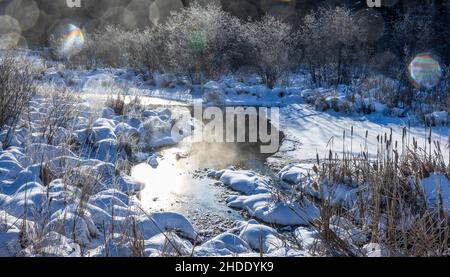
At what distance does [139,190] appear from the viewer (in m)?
4.63

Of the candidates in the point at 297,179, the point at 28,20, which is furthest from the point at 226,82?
the point at 28,20

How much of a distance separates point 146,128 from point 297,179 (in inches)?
125

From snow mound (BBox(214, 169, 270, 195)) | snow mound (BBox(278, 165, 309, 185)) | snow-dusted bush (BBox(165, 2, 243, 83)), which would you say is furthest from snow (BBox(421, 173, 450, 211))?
snow-dusted bush (BBox(165, 2, 243, 83))

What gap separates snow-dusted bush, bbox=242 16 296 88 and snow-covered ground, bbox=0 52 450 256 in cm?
426

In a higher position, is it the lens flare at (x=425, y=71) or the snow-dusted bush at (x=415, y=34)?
the snow-dusted bush at (x=415, y=34)

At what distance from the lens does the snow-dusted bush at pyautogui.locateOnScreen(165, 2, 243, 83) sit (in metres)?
14.3

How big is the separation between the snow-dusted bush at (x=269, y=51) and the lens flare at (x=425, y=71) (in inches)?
150

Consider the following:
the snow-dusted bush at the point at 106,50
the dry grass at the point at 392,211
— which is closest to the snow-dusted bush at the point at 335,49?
the snow-dusted bush at the point at 106,50

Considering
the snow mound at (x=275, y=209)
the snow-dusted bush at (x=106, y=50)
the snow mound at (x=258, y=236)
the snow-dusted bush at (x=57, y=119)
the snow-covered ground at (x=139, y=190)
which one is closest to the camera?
the snow-covered ground at (x=139, y=190)

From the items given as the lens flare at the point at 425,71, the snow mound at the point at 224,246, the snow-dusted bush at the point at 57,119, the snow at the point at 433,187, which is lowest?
the snow mound at the point at 224,246

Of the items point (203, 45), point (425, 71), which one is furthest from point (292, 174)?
point (203, 45)

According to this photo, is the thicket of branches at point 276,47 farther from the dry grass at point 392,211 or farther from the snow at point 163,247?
the snow at point 163,247

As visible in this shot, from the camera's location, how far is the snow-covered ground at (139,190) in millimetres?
2869
